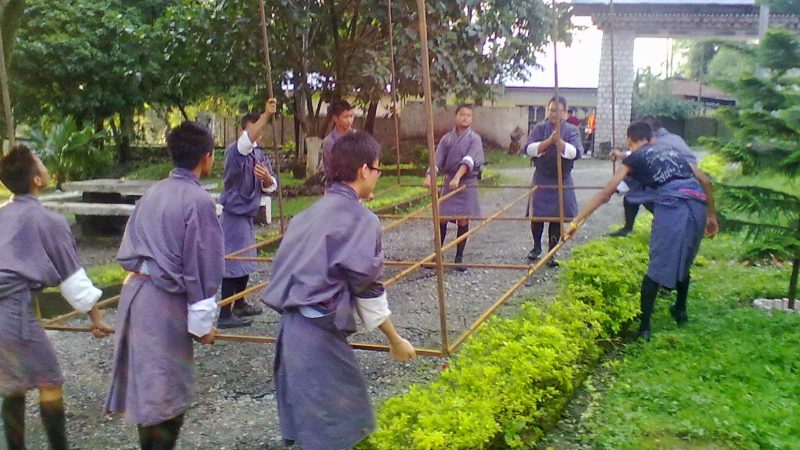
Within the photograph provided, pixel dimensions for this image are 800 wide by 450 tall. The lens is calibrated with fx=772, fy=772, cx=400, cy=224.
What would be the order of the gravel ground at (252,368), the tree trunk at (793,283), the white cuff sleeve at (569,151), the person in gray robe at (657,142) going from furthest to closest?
the white cuff sleeve at (569,151) → the person in gray robe at (657,142) → the tree trunk at (793,283) → the gravel ground at (252,368)

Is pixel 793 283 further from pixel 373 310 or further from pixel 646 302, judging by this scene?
pixel 373 310

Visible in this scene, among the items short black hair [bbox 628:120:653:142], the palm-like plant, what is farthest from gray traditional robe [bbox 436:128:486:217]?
the palm-like plant

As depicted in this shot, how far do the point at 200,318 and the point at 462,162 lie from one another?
189 inches

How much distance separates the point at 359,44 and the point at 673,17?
10501 millimetres

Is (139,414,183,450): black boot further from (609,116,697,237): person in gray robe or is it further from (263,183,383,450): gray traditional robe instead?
(609,116,697,237): person in gray robe

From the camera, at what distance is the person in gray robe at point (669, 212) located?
5.20m

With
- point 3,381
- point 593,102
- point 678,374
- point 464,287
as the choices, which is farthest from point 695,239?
point 593,102

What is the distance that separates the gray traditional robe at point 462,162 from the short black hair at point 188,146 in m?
4.47

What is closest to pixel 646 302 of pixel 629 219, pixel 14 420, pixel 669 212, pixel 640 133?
pixel 669 212

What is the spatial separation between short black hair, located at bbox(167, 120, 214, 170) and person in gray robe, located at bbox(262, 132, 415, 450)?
60cm

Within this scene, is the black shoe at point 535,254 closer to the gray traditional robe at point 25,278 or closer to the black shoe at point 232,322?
the black shoe at point 232,322

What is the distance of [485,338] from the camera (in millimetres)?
4426

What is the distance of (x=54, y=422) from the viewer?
346 centimetres

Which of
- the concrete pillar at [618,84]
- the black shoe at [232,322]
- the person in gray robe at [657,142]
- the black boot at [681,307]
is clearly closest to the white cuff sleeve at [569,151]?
the person in gray robe at [657,142]
